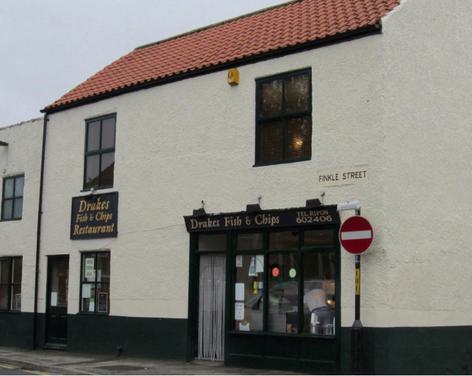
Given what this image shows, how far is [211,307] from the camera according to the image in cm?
1579

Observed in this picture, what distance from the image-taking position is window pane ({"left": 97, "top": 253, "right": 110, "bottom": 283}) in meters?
18.1

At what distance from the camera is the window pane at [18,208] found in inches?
826

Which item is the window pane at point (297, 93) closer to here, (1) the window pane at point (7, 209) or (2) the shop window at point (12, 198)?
(2) the shop window at point (12, 198)

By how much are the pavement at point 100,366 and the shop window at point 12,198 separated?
4629 millimetres

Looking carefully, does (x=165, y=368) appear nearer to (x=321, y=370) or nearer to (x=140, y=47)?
(x=321, y=370)

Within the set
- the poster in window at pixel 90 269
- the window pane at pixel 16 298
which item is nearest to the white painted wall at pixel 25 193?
the window pane at pixel 16 298

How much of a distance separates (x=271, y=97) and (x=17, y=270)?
9.77 metres

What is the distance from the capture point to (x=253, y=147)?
15.2 meters

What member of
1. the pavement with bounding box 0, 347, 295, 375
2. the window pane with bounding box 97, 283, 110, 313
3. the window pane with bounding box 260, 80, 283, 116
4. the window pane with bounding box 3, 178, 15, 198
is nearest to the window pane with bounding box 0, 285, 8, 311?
the window pane with bounding box 3, 178, 15, 198

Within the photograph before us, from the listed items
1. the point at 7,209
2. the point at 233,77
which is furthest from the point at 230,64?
the point at 7,209

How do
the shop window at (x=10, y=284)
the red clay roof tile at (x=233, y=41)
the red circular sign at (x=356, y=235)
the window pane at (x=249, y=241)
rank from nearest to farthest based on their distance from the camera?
the red circular sign at (x=356, y=235), the red clay roof tile at (x=233, y=41), the window pane at (x=249, y=241), the shop window at (x=10, y=284)

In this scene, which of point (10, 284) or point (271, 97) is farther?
point (10, 284)

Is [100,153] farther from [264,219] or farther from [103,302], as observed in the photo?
[264,219]

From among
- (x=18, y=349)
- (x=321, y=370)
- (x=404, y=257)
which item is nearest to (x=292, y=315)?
(x=321, y=370)
